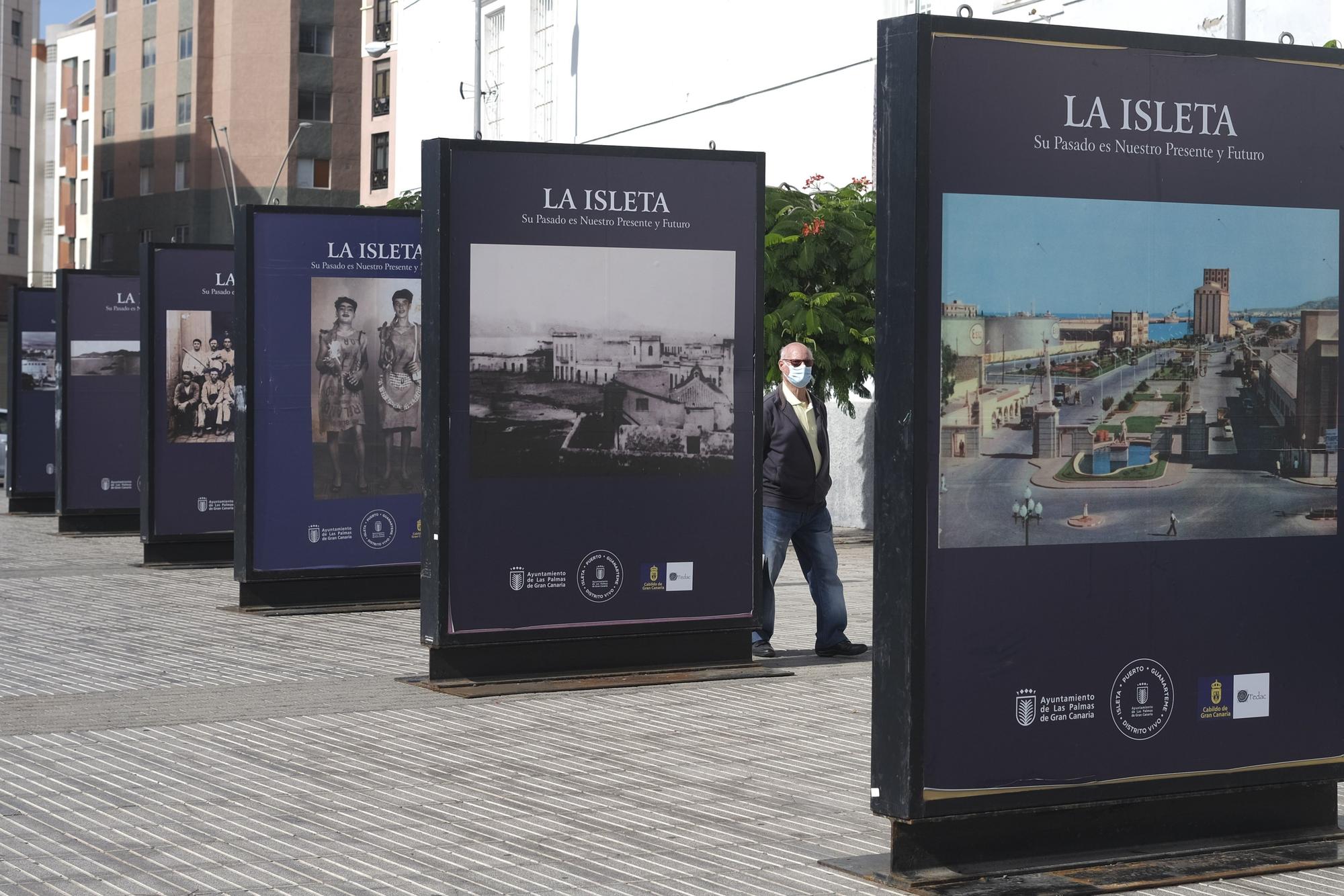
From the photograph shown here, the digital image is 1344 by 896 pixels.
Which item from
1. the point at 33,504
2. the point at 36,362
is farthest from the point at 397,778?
the point at 33,504

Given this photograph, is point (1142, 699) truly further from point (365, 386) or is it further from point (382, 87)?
point (382, 87)

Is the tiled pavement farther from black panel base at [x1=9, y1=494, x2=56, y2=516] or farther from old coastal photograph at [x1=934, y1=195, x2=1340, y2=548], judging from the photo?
Answer: black panel base at [x1=9, y1=494, x2=56, y2=516]

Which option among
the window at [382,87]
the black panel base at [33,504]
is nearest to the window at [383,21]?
the window at [382,87]

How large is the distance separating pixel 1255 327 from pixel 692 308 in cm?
496

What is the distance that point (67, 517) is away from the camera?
928 inches

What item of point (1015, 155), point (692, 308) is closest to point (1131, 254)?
point (1015, 155)

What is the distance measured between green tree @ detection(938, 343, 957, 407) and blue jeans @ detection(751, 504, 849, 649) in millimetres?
5604

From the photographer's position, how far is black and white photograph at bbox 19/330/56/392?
90.3 feet

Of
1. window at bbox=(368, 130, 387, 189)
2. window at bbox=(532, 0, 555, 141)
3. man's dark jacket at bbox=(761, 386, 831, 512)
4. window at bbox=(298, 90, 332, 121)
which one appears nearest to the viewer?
man's dark jacket at bbox=(761, 386, 831, 512)

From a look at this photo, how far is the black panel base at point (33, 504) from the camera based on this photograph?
2845 centimetres

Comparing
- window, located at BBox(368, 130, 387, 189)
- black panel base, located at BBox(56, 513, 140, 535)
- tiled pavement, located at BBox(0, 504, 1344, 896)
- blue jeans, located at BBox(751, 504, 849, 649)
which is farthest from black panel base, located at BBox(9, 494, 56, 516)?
window, located at BBox(368, 130, 387, 189)

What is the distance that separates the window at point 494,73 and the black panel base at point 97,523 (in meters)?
21.0

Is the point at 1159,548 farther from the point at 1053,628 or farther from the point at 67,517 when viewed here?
the point at 67,517

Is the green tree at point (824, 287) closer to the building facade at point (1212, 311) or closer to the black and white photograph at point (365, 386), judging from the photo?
the black and white photograph at point (365, 386)
